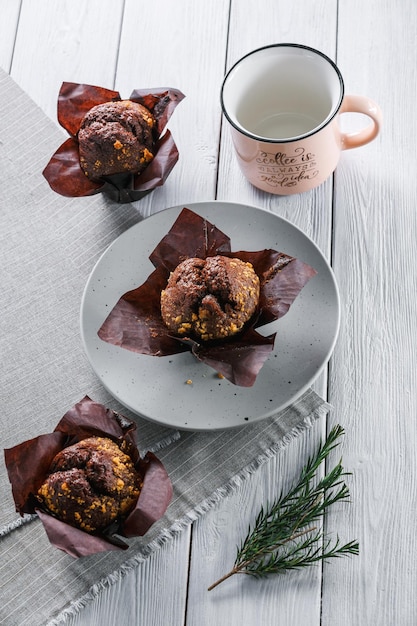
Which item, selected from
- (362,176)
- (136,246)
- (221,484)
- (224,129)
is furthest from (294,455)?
(224,129)

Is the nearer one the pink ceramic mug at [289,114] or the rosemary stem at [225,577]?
the rosemary stem at [225,577]

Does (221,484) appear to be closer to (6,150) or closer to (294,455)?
(294,455)

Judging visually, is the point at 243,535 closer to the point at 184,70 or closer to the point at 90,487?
the point at 90,487

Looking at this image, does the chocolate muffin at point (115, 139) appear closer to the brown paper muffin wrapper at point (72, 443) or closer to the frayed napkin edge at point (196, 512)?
the brown paper muffin wrapper at point (72, 443)

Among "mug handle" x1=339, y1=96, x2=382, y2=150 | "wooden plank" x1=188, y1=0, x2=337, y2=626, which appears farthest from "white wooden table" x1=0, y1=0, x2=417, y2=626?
"mug handle" x1=339, y1=96, x2=382, y2=150

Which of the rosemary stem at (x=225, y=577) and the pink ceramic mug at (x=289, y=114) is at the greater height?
the pink ceramic mug at (x=289, y=114)

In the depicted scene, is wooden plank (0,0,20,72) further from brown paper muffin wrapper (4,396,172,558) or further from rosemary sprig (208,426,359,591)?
rosemary sprig (208,426,359,591)

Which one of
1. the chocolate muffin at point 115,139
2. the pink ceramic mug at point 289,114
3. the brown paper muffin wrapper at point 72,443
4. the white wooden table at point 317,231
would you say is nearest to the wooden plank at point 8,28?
the white wooden table at point 317,231
